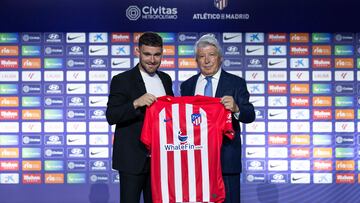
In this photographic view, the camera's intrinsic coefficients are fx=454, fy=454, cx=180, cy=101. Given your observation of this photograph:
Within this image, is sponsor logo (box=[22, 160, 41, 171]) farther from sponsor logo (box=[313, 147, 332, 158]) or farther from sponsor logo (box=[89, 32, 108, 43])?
sponsor logo (box=[313, 147, 332, 158])

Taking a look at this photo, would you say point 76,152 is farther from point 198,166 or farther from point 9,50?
point 198,166

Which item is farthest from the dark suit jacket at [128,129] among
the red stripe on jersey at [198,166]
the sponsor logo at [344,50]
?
the sponsor logo at [344,50]

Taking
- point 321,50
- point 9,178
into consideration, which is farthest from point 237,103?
point 9,178

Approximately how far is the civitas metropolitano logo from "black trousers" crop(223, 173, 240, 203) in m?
2.38

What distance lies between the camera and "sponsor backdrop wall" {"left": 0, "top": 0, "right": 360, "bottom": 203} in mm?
4602

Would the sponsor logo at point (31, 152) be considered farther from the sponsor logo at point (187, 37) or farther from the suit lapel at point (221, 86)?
the suit lapel at point (221, 86)

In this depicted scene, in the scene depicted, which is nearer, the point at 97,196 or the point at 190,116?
the point at 190,116

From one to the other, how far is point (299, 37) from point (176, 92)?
1.37m

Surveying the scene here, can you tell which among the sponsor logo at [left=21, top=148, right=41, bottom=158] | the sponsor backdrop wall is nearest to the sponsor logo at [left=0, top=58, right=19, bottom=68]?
the sponsor backdrop wall

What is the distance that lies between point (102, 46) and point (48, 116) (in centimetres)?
91

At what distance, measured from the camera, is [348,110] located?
15.1 feet

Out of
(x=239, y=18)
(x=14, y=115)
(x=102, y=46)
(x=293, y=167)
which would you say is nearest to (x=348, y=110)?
(x=293, y=167)

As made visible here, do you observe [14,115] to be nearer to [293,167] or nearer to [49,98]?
[49,98]

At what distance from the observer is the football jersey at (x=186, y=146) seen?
2.52 m
